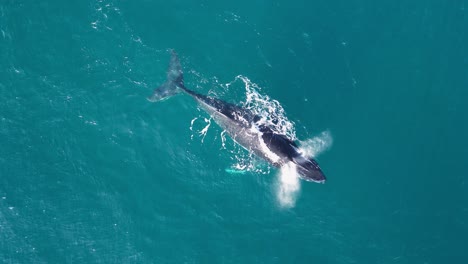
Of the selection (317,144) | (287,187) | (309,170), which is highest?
(317,144)

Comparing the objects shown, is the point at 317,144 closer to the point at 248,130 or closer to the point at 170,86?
the point at 248,130

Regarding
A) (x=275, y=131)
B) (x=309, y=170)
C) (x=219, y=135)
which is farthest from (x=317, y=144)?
(x=219, y=135)

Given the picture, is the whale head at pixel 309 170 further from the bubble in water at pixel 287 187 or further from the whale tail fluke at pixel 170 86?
the whale tail fluke at pixel 170 86

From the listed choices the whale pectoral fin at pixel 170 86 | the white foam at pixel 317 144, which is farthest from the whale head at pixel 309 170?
the whale pectoral fin at pixel 170 86

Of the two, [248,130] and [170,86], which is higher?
[170,86]

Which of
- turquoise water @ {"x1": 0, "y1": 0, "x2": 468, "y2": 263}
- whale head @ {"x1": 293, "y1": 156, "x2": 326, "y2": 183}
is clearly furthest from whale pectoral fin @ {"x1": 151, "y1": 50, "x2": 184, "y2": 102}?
whale head @ {"x1": 293, "y1": 156, "x2": 326, "y2": 183}

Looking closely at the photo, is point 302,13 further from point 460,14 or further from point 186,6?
point 460,14

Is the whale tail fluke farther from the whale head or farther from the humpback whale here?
the whale head
